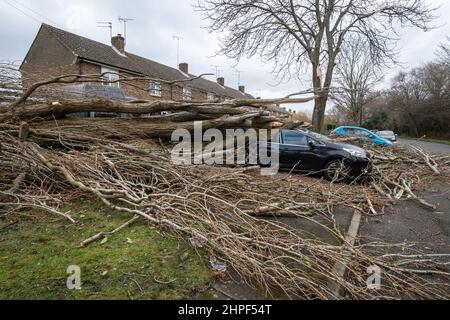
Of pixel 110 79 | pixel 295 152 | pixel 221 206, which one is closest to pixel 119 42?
pixel 110 79

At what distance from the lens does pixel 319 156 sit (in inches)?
282

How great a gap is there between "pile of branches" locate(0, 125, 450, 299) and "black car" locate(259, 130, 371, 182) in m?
1.12

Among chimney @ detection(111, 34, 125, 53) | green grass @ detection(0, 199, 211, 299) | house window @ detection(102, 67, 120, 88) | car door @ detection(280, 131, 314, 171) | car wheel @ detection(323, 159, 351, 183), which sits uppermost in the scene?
chimney @ detection(111, 34, 125, 53)

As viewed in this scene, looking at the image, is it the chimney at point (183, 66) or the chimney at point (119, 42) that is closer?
the chimney at point (119, 42)

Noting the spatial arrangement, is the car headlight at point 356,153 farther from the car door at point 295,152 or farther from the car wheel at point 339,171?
the car door at point 295,152

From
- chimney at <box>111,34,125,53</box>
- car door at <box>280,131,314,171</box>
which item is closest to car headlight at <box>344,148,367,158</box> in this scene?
car door at <box>280,131,314,171</box>

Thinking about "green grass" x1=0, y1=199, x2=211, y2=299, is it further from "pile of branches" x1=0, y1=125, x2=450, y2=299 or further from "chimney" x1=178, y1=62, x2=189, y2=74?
"chimney" x1=178, y1=62, x2=189, y2=74

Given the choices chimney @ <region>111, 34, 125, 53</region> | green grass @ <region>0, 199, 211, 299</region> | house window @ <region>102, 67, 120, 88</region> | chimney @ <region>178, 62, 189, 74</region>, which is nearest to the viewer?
green grass @ <region>0, 199, 211, 299</region>

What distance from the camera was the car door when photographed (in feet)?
23.9

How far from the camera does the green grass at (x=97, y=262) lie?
7.49 feet

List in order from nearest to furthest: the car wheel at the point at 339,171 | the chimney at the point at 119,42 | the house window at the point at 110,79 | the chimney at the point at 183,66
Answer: the house window at the point at 110,79, the car wheel at the point at 339,171, the chimney at the point at 119,42, the chimney at the point at 183,66

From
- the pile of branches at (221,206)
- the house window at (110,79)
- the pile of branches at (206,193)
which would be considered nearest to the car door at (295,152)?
the pile of branches at (206,193)

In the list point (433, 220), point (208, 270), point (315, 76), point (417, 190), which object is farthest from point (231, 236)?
point (315, 76)

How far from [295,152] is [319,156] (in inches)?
26.0
